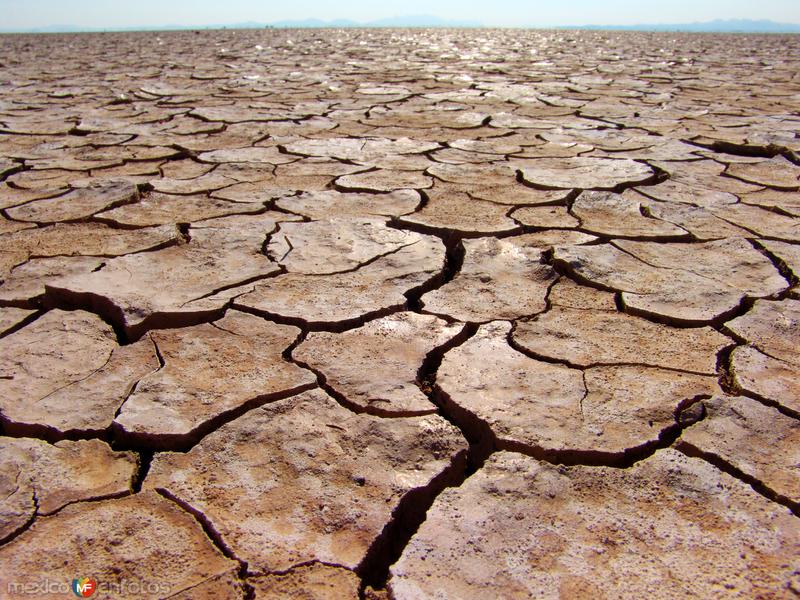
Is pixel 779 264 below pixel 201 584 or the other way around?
the other way around

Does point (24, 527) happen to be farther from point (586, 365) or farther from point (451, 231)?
point (451, 231)

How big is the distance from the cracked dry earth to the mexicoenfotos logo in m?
0.01

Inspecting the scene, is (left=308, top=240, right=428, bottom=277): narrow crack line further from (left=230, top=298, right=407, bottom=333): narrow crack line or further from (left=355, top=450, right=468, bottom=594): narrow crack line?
(left=355, top=450, right=468, bottom=594): narrow crack line

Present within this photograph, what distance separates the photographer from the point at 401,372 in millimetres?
1350

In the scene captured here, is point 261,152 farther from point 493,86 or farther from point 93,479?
point 493,86

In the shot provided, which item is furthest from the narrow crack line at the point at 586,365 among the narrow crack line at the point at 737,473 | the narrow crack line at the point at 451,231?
the narrow crack line at the point at 451,231

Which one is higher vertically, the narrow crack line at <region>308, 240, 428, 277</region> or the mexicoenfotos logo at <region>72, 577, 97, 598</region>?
the narrow crack line at <region>308, 240, 428, 277</region>

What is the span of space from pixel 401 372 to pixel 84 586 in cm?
68

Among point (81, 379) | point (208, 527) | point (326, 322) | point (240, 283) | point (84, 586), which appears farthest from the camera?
point (240, 283)

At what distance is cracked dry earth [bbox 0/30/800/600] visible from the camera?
0.94 metres

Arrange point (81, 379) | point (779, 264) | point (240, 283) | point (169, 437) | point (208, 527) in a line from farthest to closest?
point (779, 264) < point (240, 283) < point (81, 379) < point (169, 437) < point (208, 527)

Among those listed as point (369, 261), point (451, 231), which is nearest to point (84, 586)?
point (369, 261)

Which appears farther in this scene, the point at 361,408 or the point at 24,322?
the point at 24,322

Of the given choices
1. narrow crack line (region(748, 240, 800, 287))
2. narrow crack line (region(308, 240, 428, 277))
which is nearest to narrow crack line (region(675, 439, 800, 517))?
narrow crack line (region(748, 240, 800, 287))
